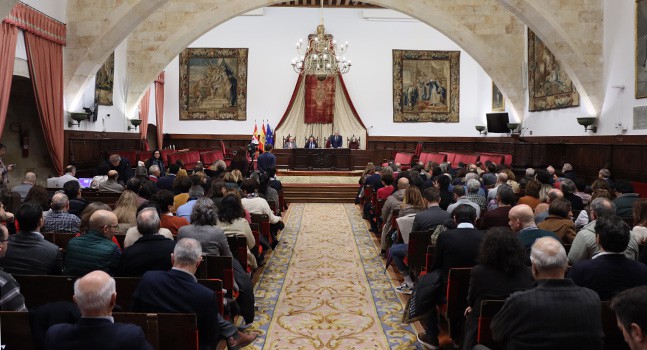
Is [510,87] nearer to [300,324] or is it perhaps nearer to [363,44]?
[363,44]

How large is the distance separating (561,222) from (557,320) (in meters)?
2.41

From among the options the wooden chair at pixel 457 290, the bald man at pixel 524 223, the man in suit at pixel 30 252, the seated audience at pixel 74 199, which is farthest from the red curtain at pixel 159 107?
the wooden chair at pixel 457 290

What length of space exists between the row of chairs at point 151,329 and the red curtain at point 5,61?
7621 mm


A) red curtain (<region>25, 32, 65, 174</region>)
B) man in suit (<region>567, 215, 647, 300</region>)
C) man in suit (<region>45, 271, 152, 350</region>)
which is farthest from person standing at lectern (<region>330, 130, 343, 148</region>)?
man in suit (<region>45, 271, 152, 350</region>)

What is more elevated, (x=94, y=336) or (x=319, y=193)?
(x=94, y=336)

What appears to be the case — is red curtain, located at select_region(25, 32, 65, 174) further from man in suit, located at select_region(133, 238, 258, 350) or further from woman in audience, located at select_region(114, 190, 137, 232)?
man in suit, located at select_region(133, 238, 258, 350)

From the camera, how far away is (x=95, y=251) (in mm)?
3961

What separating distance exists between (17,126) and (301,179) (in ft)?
27.3

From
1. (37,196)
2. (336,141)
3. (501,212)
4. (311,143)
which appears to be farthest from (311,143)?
(501,212)

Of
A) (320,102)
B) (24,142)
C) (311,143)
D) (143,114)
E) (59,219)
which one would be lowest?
(59,219)

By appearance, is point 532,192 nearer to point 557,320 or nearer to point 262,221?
point 262,221

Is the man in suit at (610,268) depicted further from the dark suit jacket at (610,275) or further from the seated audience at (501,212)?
the seated audience at (501,212)

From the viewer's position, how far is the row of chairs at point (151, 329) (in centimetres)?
286

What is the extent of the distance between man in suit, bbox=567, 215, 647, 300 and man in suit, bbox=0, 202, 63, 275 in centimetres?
327
